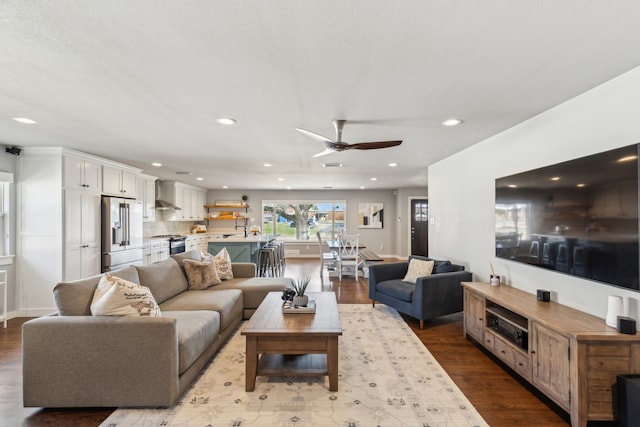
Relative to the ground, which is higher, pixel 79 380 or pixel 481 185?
pixel 481 185

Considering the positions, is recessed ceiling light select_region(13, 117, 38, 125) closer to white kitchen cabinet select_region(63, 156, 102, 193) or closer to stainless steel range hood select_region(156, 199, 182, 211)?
white kitchen cabinet select_region(63, 156, 102, 193)

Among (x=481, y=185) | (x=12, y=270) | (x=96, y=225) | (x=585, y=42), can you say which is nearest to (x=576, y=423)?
(x=585, y=42)

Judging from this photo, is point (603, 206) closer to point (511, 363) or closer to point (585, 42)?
point (585, 42)

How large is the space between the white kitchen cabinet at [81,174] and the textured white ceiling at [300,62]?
86 cm

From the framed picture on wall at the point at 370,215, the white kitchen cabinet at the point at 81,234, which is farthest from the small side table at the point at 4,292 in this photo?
the framed picture on wall at the point at 370,215

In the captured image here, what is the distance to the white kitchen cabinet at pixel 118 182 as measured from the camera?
191 inches

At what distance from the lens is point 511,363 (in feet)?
8.14

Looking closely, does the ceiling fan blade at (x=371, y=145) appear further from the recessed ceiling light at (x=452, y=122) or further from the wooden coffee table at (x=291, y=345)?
the wooden coffee table at (x=291, y=345)

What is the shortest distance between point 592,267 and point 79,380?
3.78 m

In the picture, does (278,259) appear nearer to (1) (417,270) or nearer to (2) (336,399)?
(1) (417,270)

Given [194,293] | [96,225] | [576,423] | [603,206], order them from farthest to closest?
[96,225] < [194,293] < [603,206] < [576,423]

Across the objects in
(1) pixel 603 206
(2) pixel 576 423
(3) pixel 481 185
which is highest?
(3) pixel 481 185

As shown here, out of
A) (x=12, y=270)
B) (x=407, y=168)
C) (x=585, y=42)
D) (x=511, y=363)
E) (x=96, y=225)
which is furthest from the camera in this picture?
(x=407, y=168)

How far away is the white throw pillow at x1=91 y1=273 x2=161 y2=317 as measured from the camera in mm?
2152
